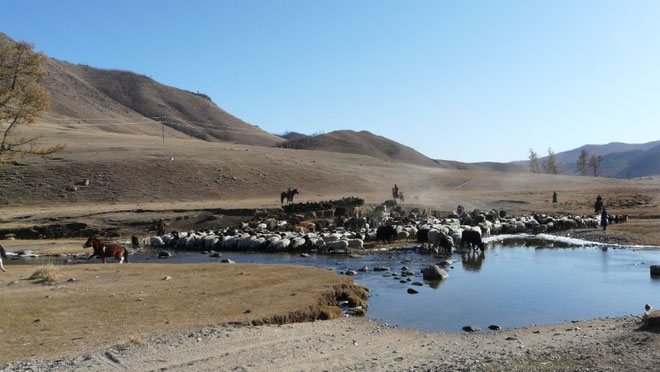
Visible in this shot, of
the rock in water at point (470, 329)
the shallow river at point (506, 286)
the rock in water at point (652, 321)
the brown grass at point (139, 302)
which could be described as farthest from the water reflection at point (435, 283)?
the rock in water at point (652, 321)

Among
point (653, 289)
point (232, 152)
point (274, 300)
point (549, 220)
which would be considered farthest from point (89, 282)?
point (232, 152)

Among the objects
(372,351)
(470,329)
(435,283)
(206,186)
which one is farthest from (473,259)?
(206,186)

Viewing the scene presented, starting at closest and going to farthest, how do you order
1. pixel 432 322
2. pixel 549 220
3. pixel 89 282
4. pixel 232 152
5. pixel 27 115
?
1. pixel 432 322
2. pixel 89 282
3. pixel 27 115
4. pixel 549 220
5. pixel 232 152

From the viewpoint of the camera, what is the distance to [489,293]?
17.3 meters

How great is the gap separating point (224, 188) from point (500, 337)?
47.3 meters

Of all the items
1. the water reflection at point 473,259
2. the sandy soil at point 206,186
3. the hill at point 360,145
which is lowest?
the water reflection at point 473,259

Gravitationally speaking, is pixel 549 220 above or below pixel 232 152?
below

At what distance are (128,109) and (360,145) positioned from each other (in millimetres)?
70259

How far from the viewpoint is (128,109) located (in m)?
168

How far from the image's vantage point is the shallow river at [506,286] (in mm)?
14406

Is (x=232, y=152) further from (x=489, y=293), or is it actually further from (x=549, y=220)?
(x=489, y=293)

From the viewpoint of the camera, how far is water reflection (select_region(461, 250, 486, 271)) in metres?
22.5

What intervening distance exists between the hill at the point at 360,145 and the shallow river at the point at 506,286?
126615 mm

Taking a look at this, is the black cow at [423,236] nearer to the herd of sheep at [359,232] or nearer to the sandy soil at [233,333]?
the herd of sheep at [359,232]
